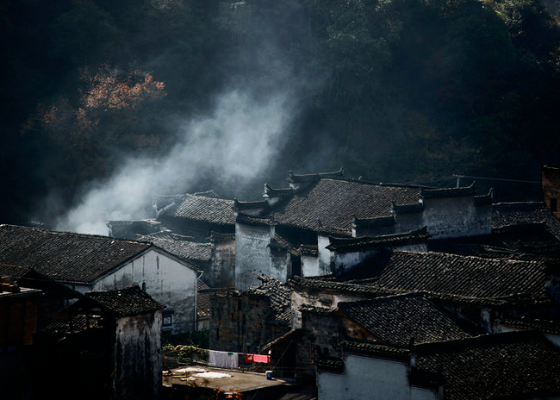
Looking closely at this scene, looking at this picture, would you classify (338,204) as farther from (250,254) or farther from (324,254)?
(324,254)

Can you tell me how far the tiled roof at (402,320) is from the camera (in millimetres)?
33625

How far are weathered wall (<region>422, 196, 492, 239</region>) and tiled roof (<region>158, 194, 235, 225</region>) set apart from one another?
1324cm

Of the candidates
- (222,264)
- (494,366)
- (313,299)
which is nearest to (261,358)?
(313,299)

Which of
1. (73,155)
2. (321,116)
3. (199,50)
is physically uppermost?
(199,50)

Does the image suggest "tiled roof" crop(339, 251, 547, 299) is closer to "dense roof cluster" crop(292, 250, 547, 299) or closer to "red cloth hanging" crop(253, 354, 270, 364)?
"dense roof cluster" crop(292, 250, 547, 299)

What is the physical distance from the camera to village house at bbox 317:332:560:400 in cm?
2784

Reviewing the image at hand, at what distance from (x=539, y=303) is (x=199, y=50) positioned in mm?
46974

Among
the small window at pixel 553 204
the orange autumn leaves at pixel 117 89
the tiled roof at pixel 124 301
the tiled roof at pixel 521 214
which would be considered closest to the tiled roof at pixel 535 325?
the tiled roof at pixel 124 301

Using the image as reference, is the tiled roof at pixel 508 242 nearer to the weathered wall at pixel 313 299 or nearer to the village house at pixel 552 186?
the weathered wall at pixel 313 299

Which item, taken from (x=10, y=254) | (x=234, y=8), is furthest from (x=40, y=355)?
(x=234, y=8)

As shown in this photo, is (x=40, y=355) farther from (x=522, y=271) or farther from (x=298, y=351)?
(x=522, y=271)

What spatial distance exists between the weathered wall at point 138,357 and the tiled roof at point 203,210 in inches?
980

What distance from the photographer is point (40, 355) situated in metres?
33.8

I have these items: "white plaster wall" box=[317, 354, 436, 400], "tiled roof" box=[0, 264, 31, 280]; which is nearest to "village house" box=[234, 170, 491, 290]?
"tiled roof" box=[0, 264, 31, 280]
